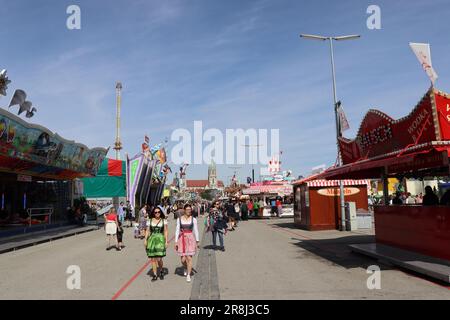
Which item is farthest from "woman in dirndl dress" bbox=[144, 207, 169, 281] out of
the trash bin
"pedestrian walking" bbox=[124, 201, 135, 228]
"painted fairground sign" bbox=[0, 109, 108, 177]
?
"pedestrian walking" bbox=[124, 201, 135, 228]

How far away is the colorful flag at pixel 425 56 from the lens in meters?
8.41

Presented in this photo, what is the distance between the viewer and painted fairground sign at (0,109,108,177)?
639 inches

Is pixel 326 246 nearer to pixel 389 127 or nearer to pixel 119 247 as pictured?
pixel 389 127

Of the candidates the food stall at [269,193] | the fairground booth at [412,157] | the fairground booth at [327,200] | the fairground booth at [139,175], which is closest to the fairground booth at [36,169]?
the fairground booth at [139,175]

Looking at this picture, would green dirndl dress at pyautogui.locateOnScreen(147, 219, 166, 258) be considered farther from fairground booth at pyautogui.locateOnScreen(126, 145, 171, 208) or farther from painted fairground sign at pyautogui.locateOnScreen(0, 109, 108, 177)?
fairground booth at pyautogui.locateOnScreen(126, 145, 171, 208)

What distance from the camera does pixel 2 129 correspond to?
1550 cm

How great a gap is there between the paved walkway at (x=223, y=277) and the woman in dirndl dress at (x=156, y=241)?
37 centimetres

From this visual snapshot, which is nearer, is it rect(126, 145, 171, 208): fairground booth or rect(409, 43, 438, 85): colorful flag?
rect(409, 43, 438, 85): colorful flag

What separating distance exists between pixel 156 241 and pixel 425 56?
22.8 feet

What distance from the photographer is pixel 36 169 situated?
21938 mm

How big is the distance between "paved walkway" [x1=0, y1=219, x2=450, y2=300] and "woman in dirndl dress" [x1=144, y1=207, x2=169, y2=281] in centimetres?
37

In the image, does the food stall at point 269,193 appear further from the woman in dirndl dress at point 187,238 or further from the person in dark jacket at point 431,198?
the woman in dirndl dress at point 187,238

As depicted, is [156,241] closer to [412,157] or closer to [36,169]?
[412,157]

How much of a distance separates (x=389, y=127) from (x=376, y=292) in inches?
194
